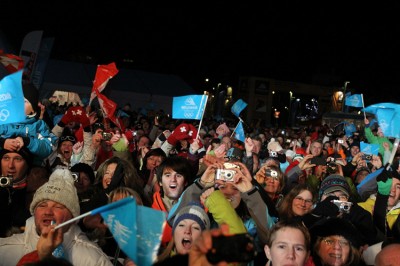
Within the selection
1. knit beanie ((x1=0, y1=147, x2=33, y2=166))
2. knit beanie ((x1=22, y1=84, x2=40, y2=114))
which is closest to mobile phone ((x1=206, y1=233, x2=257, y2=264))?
knit beanie ((x1=0, y1=147, x2=33, y2=166))

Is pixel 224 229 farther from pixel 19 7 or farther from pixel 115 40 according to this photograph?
pixel 115 40

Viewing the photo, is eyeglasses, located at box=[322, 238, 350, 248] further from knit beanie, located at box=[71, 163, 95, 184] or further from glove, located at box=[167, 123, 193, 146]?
glove, located at box=[167, 123, 193, 146]

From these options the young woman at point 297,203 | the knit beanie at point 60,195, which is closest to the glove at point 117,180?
the young woman at point 297,203

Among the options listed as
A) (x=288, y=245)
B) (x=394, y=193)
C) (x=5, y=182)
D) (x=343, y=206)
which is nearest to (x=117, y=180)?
(x=5, y=182)

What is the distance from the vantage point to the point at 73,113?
353 inches

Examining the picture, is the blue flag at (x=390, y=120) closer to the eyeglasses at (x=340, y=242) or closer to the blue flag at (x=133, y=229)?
the eyeglasses at (x=340, y=242)

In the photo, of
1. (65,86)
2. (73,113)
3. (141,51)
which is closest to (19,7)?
(65,86)

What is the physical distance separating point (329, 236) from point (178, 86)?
2671cm

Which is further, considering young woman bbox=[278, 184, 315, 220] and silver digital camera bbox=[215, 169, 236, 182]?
young woman bbox=[278, 184, 315, 220]

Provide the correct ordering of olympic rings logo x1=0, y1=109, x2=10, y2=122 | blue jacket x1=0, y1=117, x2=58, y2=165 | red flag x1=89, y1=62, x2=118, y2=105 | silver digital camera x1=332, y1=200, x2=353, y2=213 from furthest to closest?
red flag x1=89, y1=62, x2=118, y2=105, blue jacket x1=0, y1=117, x2=58, y2=165, olympic rings logo x1=0, y1=109, x2=10, y2=122, silver digital camera x1=332, y1=200, x2=353, y2=213

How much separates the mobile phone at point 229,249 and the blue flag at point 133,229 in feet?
0.99

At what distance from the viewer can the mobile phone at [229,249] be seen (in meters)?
2.17

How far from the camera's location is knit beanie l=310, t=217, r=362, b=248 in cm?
404

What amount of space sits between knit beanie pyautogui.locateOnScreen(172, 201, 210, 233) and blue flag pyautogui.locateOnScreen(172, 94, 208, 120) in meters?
5.15
